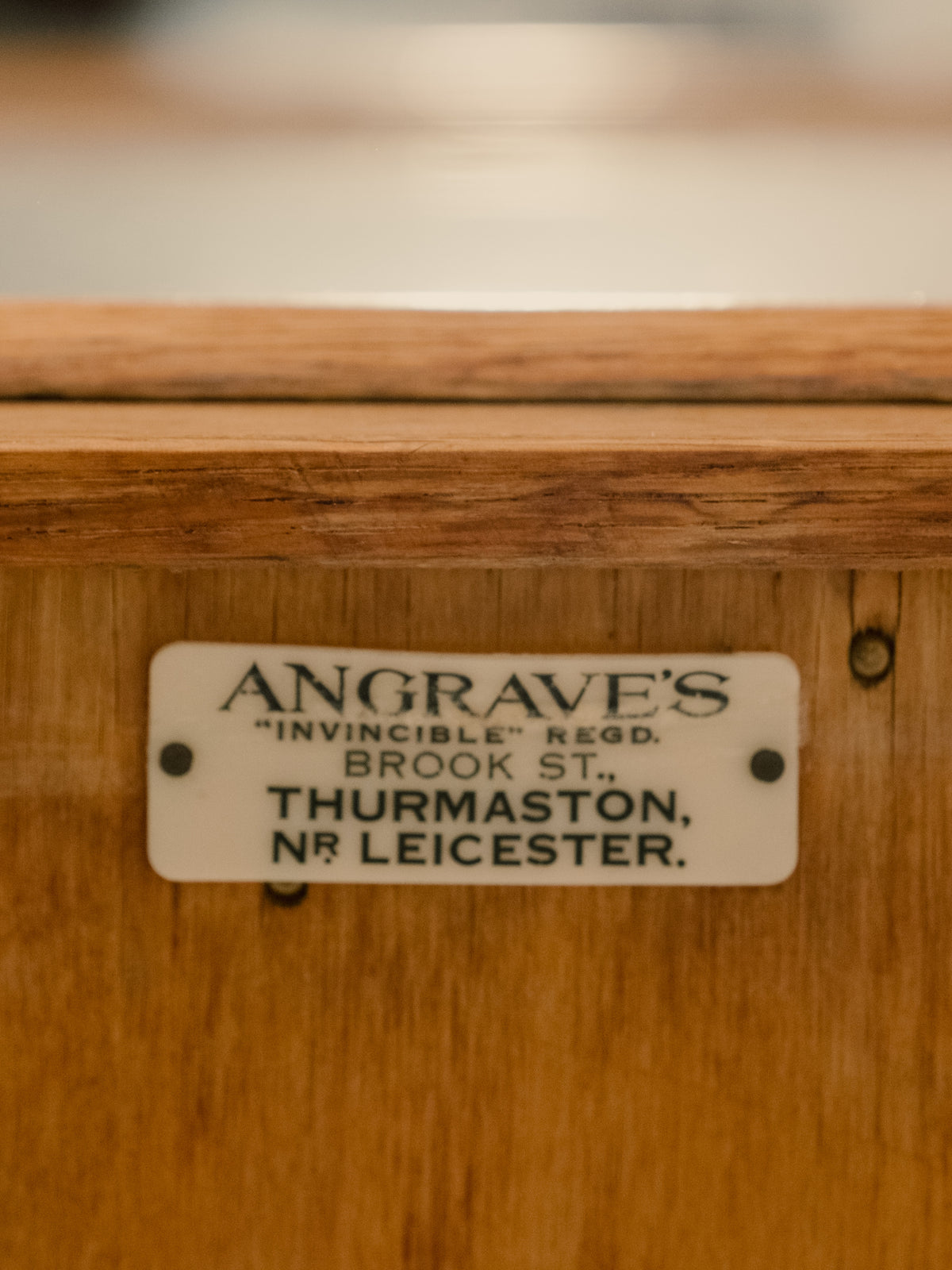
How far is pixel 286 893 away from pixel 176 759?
0.30 ft

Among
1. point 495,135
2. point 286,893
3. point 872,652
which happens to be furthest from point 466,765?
point 495,135

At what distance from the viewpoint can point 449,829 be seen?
0.47 meters

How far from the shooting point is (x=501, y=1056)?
0.48 meters

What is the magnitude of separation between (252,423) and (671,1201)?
1.52ft

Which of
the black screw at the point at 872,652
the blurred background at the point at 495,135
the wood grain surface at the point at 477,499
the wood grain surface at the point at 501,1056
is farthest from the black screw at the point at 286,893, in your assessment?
the blurred background at the point at 495,135

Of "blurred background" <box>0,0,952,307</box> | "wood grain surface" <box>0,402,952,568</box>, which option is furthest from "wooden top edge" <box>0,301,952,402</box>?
"blurred background" <box>0,0,952,307</box>

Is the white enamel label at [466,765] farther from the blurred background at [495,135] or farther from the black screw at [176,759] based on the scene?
the blurred background at [495,135]

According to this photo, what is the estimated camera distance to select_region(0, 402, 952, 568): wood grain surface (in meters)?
0.37

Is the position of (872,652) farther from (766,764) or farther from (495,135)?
(495,135)

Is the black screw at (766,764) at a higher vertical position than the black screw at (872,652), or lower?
lower

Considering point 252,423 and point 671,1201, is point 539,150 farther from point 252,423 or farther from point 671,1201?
point 671,1201

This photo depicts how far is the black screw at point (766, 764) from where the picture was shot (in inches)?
18.3

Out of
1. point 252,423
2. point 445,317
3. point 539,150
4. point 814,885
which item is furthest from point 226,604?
point 539,150

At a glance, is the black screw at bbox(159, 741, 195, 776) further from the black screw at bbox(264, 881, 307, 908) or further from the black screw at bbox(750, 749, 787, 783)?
the black screw at bbox(750, 749, 787, 783)
